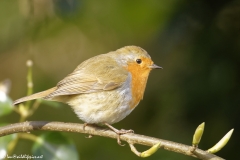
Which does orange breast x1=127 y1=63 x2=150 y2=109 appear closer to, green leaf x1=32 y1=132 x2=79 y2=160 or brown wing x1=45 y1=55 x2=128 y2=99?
brown wing x1=45 y1=55 x2=128 y2=99

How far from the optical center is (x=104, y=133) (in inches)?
123

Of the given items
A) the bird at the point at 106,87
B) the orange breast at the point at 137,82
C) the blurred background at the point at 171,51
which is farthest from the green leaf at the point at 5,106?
the blurred background at the point at 171,51

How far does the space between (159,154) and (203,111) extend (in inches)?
28.1

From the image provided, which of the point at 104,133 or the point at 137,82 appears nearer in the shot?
the point at 104,133

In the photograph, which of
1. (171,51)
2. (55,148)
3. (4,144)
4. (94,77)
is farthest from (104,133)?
(171,51)

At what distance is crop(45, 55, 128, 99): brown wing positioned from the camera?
373 centimetres

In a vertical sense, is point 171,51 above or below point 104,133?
above

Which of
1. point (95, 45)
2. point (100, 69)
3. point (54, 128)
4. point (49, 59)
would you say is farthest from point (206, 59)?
point (49, 59)

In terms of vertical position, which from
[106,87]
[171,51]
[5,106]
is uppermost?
[171,51]

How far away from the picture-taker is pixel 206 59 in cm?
416

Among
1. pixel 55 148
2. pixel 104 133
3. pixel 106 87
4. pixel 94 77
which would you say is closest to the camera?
pixel 104 133

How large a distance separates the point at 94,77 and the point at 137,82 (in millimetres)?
347

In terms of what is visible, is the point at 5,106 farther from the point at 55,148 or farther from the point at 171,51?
the point at 171,51

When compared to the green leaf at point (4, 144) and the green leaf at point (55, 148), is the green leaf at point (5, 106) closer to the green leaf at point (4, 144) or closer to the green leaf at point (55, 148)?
the green leaf at point (4, 144)
